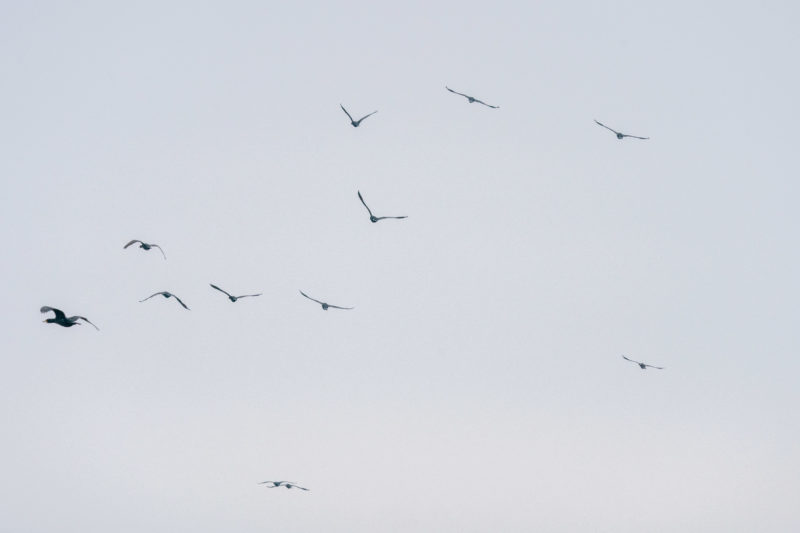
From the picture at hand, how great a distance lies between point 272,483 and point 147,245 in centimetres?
3656

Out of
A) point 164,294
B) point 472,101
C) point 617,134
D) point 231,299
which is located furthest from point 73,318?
point 617,134

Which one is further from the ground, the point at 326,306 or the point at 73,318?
the point at 73,318

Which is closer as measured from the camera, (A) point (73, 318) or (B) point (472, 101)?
(A) point (73, 318)

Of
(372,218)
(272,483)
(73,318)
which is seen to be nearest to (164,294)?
(73,318)

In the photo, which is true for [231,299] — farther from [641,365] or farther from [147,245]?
[641,365]

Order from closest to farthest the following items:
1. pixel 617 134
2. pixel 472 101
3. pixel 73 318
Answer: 1. pixel 73 318
2. pixel 472 101
3. pixel 617 134

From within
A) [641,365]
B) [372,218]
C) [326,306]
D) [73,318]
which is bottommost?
[641,365]

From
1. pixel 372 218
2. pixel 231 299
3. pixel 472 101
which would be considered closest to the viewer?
pixel 372 218

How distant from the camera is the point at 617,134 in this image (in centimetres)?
12975

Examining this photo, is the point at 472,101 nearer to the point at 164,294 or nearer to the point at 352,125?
the point at 352,125

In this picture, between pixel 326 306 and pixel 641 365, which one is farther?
pixel 641 365

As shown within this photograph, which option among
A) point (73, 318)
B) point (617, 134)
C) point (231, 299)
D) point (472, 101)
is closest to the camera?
point (73, 318)

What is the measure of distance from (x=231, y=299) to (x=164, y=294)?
7.83m

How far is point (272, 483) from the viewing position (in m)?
123
